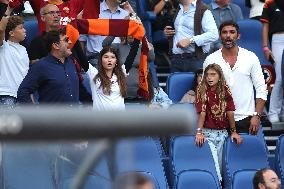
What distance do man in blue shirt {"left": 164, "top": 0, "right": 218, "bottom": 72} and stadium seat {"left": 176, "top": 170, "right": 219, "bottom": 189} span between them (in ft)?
7.46

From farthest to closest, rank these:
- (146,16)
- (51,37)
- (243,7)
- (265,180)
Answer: (243,7) < (146,16) < (51,37) < (265,180)

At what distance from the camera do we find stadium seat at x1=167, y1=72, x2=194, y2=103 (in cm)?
1020

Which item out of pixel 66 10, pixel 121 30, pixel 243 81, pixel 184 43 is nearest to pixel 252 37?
pixel 184 43

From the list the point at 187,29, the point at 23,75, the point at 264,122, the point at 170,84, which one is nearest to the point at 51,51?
the point at 23,75

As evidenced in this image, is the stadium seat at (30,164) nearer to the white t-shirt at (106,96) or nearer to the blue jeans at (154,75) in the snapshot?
the white t-shirt at (106,96)

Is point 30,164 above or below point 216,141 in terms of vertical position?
above

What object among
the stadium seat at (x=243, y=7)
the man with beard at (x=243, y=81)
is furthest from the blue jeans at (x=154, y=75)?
the stadium seat at (x=243, y=7)

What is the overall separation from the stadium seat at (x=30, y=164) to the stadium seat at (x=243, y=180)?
6695 mm

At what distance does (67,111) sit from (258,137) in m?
7.87

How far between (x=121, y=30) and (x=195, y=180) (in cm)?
205

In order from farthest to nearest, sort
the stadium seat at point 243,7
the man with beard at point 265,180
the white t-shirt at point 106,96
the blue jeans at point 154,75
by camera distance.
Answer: the stadium seat at point 243,7 → the blue jeans at point 154,75 → the white t-shirt at point 106,96 → the man with beard at point 265,180

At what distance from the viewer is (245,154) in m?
9.52

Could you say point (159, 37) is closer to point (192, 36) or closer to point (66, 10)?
point (192, 36)

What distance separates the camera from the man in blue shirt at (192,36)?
10836mm
